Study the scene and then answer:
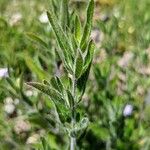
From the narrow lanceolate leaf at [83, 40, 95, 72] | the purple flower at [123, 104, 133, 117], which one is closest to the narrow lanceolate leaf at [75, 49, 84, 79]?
the narrow lanceolate leaf at [83, 40, 95, 72]

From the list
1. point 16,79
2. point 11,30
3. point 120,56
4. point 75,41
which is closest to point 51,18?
point 75,41

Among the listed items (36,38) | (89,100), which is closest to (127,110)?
(89,100)

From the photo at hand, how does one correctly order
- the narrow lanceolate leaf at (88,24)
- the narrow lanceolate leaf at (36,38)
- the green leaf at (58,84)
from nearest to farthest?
the narrow lanceolate leaf at (88,24) < the green leaf at (58,84) < the narrow lanceolate leaf at (36,38)


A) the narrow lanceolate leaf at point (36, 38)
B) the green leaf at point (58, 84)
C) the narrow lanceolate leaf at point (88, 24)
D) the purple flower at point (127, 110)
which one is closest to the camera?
the narrow lanceolate leaf at point (88, 24)

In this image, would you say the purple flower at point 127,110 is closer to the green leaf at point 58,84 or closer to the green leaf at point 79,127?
the green leaf at point 79,127

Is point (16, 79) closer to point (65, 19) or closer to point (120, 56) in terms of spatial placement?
point (65, 19)

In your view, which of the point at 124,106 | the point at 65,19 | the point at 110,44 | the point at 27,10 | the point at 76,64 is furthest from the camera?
the point at 27,10

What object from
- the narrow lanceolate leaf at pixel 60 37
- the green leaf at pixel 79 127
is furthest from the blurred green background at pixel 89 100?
the narrow lanceolate leaf at pixel 60 37

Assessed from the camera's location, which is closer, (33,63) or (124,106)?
(33,63)
